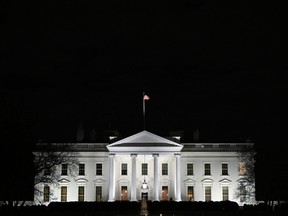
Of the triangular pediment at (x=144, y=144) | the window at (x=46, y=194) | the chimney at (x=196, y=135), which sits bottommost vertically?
the window at (x=46, y=194)

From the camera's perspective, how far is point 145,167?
2751 inches

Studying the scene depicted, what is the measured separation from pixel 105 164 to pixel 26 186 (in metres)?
19.2

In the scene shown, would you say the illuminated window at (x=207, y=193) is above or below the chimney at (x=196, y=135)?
below

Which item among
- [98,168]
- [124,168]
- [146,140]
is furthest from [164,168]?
[98,168]

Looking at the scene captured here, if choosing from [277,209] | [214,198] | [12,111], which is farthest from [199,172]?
[12,111]

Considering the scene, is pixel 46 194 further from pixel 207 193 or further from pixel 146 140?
pixel 207 193

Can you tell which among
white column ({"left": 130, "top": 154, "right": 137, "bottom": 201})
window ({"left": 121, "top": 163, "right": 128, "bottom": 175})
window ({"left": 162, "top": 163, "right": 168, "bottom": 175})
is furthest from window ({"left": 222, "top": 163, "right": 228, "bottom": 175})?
window ({"left": 121, "top": 163, "right": 128, "bottom": 175})

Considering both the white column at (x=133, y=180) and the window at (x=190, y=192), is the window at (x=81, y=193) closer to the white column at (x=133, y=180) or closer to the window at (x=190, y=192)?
the white column at (x=133, y=180)

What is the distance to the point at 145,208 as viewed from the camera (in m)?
51.6

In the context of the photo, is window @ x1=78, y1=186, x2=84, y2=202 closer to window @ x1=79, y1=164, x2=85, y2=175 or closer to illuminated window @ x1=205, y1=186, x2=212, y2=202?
window @ x1=79, y1=164, x2=85, y2=175

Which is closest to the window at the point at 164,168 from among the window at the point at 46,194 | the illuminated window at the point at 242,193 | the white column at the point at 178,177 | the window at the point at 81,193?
the white column at the point at 178,177

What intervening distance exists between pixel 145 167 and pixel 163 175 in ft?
8.33

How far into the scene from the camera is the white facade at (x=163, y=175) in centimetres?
6888

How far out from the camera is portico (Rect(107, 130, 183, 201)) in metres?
66.0
